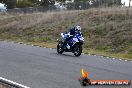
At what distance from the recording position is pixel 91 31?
36.6 meters

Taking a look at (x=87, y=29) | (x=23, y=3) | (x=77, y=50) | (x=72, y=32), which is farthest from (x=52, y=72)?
(x=23, y=3)

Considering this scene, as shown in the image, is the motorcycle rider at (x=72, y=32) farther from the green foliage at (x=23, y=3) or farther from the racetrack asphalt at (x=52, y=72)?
the green foliage at (x=23, y=3)

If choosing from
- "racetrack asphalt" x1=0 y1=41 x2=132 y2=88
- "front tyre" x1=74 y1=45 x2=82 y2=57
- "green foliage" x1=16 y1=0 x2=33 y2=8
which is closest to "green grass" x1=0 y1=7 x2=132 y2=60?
"front tyre" x1=74 y1=45 x2=82 y2=57

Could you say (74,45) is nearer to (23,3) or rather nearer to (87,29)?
(87,29)

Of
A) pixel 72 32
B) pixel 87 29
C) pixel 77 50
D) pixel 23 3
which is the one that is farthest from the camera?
pixel 23 3

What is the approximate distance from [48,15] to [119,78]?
116 ft

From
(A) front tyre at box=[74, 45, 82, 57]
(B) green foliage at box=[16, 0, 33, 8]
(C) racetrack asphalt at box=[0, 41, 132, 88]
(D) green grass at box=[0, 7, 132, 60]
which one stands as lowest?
(B) green foliage at box=[16, 0, 33, 8]

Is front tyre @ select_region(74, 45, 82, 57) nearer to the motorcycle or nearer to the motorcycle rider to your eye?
the motorcycle

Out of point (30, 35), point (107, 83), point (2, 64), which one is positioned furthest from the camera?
point (30, 35)

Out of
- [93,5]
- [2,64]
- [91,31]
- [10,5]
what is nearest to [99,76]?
[2,64]

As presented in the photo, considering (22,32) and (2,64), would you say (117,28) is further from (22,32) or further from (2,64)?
(2,64)

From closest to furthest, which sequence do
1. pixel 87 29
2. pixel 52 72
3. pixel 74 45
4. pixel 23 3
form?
pixel 52 72, pixel 74 45, pixel 87 29, pixel 23 3

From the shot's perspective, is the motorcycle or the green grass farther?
the green grass

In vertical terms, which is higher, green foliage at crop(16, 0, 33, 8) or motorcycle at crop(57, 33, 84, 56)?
motorcycle at crop(57, 33, 84, 56)
